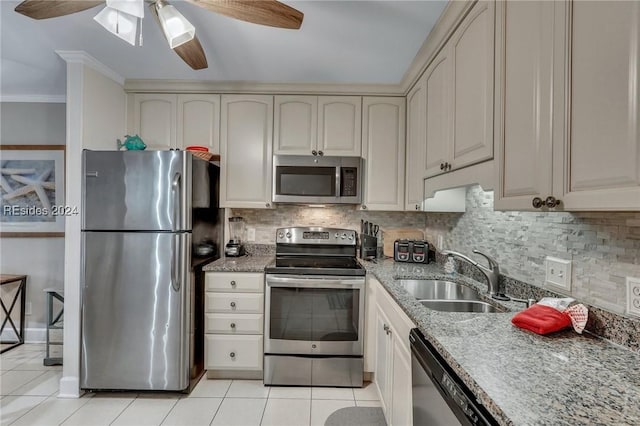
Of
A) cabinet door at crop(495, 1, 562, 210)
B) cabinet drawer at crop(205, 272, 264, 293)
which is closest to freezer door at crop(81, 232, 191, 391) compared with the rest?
cabinet drawer at crop(205, 272, 264, 293)

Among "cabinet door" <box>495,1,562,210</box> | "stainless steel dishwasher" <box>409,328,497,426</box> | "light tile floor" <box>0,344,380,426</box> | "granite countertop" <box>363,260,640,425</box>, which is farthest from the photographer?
"light tile floor" <box>0,344,380,426</box>

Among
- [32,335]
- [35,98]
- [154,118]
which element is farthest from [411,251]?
[35,98]

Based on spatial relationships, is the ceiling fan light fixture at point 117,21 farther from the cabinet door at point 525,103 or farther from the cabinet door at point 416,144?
the cabinet door at point 416,144

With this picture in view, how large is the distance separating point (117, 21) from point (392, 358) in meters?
2.06

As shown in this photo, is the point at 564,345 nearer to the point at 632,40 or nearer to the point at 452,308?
the point at 452,308

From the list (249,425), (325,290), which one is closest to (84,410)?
(249,425)

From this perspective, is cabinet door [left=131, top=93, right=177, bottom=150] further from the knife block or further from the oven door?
the knife block

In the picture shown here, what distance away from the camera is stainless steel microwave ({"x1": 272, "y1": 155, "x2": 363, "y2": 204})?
2514mm

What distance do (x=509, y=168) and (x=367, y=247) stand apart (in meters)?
1.60

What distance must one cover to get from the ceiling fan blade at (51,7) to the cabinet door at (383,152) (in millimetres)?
1913

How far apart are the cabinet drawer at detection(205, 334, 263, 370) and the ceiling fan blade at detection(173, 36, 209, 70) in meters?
1.87

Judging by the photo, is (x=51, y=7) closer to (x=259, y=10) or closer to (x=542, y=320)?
(x=259, y=10)

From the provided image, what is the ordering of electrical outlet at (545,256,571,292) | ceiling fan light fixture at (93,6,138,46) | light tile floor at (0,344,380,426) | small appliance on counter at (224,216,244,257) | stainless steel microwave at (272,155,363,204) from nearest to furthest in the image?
electrical outlet at (545,256,571,292) → ceiling fan light fixture at (93,6,138,46) → light tile floor at (0,344,380,426) → stainless steel microwave at (272,155,363,204) → small appliance on counter at (224,216,244,257)

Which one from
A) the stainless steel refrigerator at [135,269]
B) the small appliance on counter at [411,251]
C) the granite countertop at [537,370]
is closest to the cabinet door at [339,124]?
the small appliance on counter at [411,251]
